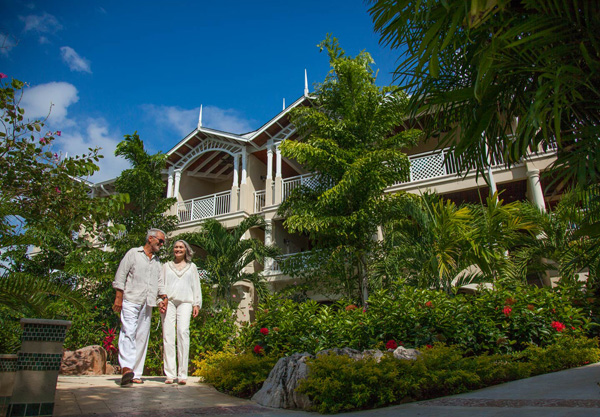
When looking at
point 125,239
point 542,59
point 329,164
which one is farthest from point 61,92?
point 125,239

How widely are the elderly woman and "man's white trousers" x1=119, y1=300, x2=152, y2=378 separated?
13.7 inches

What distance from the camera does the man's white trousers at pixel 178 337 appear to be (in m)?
5.15

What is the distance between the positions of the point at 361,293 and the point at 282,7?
20.4 feet

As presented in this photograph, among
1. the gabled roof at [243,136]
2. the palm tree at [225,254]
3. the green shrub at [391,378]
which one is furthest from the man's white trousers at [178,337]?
the gabled roof at [243,136]

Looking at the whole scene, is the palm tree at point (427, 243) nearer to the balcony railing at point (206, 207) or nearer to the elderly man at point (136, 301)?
the elderly man at point (136, 301)

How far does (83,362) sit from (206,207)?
10.0 m

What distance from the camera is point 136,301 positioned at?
4953 mm

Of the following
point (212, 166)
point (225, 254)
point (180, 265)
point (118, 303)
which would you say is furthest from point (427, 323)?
point (212, 166)

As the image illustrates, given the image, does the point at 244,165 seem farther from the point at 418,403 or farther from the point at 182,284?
the point at 418,403

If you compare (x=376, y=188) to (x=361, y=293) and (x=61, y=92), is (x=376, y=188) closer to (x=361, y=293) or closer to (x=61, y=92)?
(x=361, y=293)

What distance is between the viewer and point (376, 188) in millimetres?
9594

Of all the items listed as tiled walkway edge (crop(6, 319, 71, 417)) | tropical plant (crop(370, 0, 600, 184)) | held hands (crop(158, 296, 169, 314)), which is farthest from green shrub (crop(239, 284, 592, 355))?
tiled walkway edge (crop(6, 319, 71, 417))

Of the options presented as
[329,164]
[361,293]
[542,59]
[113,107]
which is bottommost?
[361,293]

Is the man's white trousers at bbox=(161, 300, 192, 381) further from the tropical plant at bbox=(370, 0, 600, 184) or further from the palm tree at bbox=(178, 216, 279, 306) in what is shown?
the palm tree at bbox=(178, 216, 279, 306)
